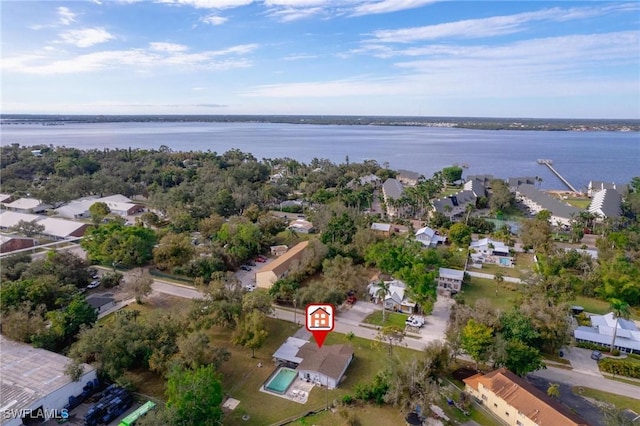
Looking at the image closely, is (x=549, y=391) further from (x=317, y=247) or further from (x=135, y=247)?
(x=135, y=247)

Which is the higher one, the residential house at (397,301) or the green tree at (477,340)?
the green tree at (477,340)

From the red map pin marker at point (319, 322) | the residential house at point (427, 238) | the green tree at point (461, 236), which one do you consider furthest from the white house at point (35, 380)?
the green tree at point (461, 236)

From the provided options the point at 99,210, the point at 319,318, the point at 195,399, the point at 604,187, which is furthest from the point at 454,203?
the point at 99,210

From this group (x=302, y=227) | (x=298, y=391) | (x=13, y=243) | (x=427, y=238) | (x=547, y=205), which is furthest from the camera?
(x=547, y=205)

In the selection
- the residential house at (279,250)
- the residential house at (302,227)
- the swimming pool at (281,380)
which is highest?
the residential house at (302,227)

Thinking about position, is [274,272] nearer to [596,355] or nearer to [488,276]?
[488,276]

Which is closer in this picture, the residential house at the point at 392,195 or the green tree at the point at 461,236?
the green tree at the point at 461,236

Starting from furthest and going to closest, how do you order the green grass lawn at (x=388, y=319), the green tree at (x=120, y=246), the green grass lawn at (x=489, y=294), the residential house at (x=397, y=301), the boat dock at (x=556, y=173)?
the boat dock at (x=556, y=173), the green tree at (x=120, y=246), the green grass lawn at (x=489, y=294), the residential house at (x=397, y=301), the green grass lawn at (x=388, y=319)

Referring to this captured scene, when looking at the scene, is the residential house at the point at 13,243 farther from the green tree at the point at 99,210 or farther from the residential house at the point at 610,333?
the residential house at the point at 610,333
